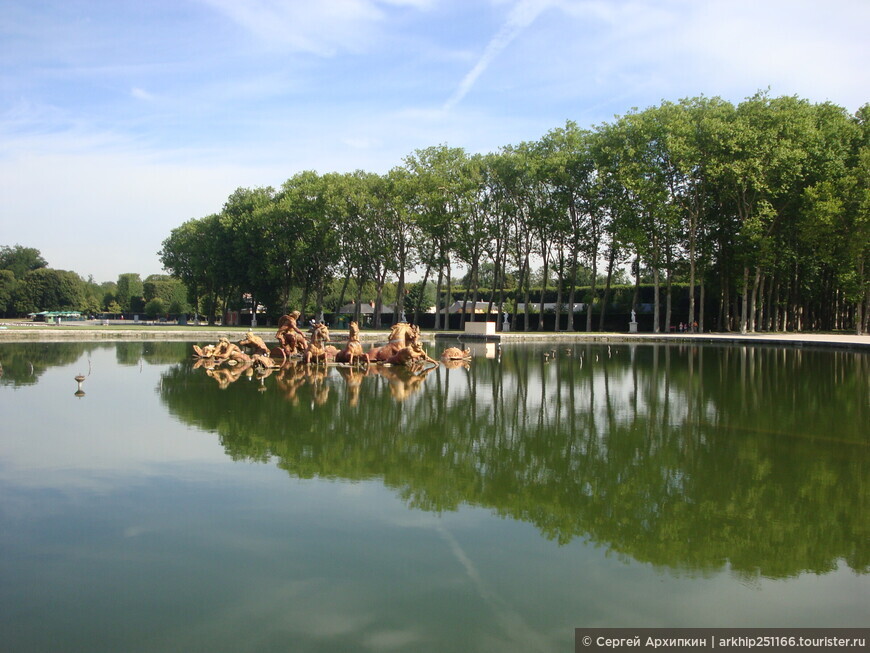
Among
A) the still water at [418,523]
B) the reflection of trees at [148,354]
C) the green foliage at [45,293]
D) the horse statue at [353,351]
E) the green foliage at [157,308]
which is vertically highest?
the green foliage at [45,293]

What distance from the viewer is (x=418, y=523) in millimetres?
6754

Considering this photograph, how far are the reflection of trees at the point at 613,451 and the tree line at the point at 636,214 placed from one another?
30.0 meters

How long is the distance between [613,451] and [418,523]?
12.9 feet

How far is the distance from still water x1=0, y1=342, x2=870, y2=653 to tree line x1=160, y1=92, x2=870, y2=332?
35.6 meters

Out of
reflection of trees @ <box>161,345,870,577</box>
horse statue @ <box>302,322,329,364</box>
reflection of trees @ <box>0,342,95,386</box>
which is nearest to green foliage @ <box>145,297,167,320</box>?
reflection of trees @ <box>0,342,95,386</box>

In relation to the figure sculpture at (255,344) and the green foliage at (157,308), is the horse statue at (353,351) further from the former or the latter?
the green foliage at (157,308)

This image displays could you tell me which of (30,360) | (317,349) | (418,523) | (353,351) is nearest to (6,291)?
(30,360)

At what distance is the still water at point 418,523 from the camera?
15.8ft

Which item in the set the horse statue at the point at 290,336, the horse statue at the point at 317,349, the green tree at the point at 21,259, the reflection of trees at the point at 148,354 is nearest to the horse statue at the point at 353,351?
the horse statue at the point at 317,349

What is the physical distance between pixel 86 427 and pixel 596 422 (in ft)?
27.2

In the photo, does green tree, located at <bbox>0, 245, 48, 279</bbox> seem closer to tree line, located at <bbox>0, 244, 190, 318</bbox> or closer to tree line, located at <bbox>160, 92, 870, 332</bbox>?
tree line, located at <bbox>0, 244, 190, 318</bbox>

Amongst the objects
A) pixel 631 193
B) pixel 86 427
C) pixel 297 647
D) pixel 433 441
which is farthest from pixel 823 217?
pixel 297 647

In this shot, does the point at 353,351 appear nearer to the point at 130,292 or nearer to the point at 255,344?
the point at 255,344

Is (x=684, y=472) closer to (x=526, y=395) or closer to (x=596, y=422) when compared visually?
(x=596, y=422)
